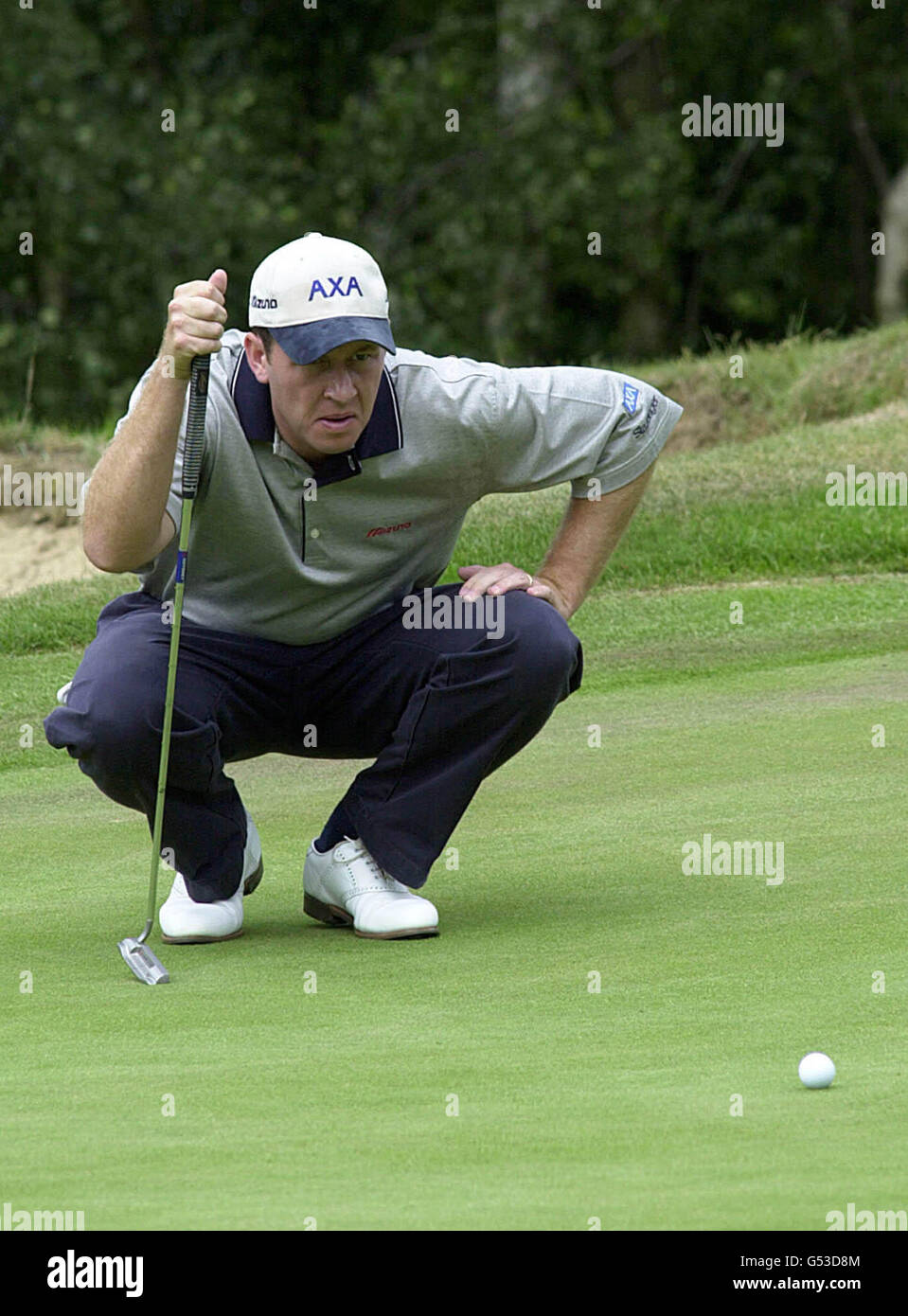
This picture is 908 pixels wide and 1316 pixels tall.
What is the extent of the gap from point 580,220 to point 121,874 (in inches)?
678

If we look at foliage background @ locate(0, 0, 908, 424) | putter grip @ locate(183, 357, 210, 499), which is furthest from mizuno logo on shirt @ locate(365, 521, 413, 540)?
foliage background @ locate(0, 0, 908, 424)

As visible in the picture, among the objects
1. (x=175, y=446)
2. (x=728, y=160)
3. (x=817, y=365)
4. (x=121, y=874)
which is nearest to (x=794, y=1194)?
(x=175, y=446)

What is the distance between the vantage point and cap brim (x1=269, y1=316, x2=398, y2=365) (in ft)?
12.7

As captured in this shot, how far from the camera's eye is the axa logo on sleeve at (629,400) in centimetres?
443

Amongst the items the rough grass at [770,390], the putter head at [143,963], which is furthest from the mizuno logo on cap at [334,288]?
the rough grass at [770,390]

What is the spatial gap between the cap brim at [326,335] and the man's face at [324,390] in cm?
3

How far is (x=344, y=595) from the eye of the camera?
4.36 metres

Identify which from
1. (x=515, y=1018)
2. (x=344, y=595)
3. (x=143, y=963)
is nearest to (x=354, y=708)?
(x=344, y=595)

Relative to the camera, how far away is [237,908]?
420cm

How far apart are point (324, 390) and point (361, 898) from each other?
96cm

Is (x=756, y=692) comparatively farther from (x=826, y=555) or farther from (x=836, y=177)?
(x=836, y=177)

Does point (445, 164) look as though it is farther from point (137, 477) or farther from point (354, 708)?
point (137, 477)

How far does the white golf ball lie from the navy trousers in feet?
4.95

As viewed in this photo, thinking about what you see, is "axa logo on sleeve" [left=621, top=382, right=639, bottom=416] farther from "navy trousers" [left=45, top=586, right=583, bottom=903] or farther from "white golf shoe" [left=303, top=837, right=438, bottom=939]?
"white golf shoe" [left=303, top=837, right=438, bottom=939]
